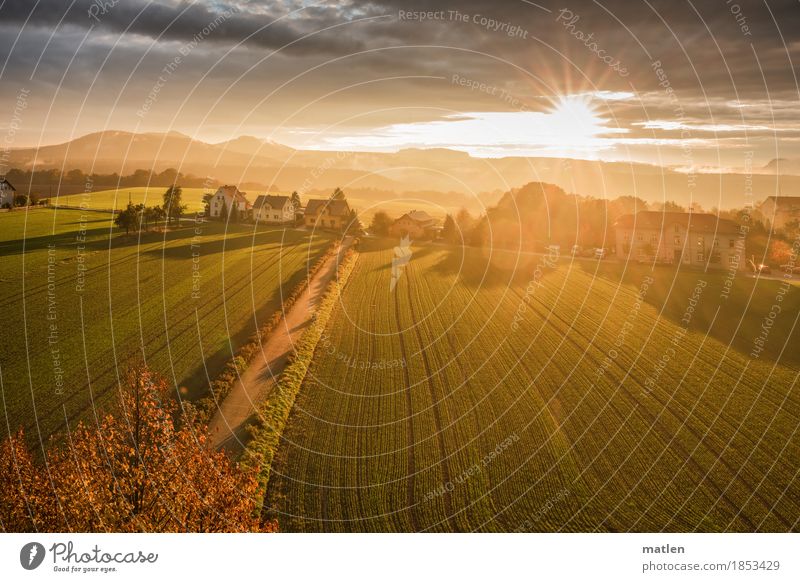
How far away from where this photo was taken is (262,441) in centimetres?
1502

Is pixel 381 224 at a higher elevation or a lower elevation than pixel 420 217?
lower

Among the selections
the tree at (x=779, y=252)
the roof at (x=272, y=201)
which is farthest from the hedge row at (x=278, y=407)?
the tree at (x=779, y=252)

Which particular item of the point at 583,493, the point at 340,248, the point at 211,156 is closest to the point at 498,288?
the point at 340,248

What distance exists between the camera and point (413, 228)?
177 ft

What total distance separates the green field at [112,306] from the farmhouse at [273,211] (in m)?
11.5

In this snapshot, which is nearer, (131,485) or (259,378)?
(131,485)

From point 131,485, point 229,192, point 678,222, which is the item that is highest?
point 229,192

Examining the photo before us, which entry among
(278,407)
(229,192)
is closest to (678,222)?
(278,407)

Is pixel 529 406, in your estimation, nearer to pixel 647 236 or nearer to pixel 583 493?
pixel 583 493

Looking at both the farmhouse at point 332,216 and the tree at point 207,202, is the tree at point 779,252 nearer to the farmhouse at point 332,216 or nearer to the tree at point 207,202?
the farmhouse at point 332,216

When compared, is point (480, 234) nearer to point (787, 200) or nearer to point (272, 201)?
point (272, 201)

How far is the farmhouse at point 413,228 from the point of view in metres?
53.4

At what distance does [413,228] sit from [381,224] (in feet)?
10.8

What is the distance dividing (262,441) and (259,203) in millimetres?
45564
